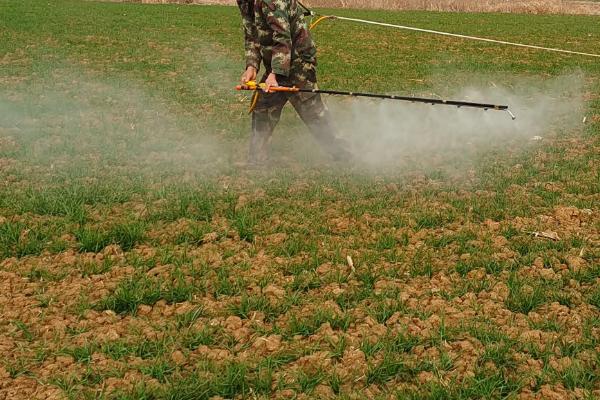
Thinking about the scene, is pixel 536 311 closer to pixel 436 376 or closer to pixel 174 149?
pixel 436 376

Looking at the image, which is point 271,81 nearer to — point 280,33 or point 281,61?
point 281,61

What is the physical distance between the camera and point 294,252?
4.75m

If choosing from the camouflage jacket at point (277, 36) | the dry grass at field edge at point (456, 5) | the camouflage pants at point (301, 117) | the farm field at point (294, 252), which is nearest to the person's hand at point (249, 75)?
the camouflage jacket at point (277, 36)

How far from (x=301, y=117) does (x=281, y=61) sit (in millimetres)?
795

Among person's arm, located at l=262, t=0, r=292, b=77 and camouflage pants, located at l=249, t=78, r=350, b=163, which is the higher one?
person's arm, located at l=262, t=0, r=292, b=77

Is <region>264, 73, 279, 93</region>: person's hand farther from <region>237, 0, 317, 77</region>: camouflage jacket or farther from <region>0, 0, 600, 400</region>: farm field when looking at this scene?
<region>0, 0, 600, 400</region>: farm field

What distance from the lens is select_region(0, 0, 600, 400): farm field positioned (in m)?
3.33

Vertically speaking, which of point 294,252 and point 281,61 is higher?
point 281,61

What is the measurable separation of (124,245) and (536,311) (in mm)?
3109

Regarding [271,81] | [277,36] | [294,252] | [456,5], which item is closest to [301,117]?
[271,81]

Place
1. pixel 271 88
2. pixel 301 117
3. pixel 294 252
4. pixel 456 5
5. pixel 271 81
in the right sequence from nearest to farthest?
pixel 294 252
pixel 271 88
pixel 271 81
pixel 301 117
pixel 456 5

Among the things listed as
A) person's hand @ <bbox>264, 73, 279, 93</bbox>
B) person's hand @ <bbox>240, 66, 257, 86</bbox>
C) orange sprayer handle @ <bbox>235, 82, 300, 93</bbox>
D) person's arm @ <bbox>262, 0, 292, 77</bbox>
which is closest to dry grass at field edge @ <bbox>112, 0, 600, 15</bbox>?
person's hand @ <bbox>240, 66, 257, 86</bbox>

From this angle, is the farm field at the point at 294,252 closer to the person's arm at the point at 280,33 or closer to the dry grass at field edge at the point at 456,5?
the person's arm at the point at 280,33

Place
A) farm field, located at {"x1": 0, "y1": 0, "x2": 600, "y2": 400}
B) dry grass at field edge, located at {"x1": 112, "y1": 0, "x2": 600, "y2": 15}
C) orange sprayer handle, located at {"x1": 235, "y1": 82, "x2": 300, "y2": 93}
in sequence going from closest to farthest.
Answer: farm field, located at {"x1": 0, "y1": 0, "x2": 600, "y2": 400}, orange sprayer handle, located at {"x1": 235, "y1": 82, "x2": 300, "y2": 93}, dry grass at field edge, located at {"x1": 112, "y1": 0, "x2": 600, "y2": 15}
